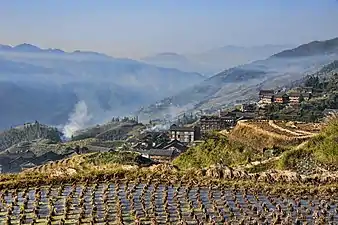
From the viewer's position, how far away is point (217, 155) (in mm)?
31453

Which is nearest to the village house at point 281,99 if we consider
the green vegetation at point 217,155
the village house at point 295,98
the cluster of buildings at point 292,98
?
the cluster of buildings at point 292,98

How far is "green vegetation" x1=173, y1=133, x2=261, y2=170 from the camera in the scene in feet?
96.5

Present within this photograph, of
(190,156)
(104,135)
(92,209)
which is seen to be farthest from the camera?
(104,135)

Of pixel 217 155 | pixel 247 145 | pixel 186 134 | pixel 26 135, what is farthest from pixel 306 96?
pixel 26 135

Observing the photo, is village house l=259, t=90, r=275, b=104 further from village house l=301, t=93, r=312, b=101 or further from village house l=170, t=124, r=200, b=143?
village house l=170, t=124, r=200, b=143

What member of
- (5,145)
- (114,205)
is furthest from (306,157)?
(5,145)

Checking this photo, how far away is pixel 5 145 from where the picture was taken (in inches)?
4564

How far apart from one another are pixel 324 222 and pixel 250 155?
16.1m

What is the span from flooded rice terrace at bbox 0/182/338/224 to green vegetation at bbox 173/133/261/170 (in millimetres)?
11853

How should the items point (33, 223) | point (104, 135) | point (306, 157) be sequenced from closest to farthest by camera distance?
1. point (33, 223)
2. point (306, 157)
3. point (104, 135)

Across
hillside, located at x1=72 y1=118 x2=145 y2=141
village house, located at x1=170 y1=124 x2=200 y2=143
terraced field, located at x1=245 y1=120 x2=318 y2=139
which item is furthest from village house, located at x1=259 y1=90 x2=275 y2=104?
terraced field, located at x1=245 y1=120 x2=318 y2=139

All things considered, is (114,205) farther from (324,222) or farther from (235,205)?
(324,222)

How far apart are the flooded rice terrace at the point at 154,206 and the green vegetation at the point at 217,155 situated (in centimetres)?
1185

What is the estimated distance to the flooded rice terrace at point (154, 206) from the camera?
13555 mm
